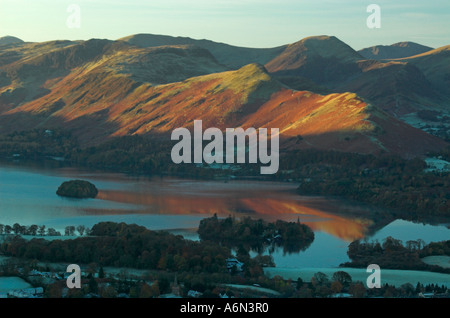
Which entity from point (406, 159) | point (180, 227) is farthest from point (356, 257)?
point (406, 159)

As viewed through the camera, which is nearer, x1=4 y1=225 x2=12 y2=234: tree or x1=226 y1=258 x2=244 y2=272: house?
x1=226 y1=258 x2=244 y2=272: house

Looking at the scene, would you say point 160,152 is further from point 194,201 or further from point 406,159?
point 194,201

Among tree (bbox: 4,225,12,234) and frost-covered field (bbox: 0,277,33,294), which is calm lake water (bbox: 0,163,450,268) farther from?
frost-covered field (bbox: 0,277,33,294)

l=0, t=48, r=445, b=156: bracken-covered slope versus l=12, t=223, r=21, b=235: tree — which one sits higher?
l=0, t=48, r=445, b=156: bracken-covered slope

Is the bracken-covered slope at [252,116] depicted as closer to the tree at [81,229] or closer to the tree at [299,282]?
the tree at [81,229]

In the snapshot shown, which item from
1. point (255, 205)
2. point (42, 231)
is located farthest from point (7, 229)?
point (255, 205)

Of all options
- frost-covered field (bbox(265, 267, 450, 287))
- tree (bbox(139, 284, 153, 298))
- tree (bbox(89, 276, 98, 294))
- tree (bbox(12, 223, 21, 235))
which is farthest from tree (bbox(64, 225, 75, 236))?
tree (bbox(139, 284, 153, 298))
